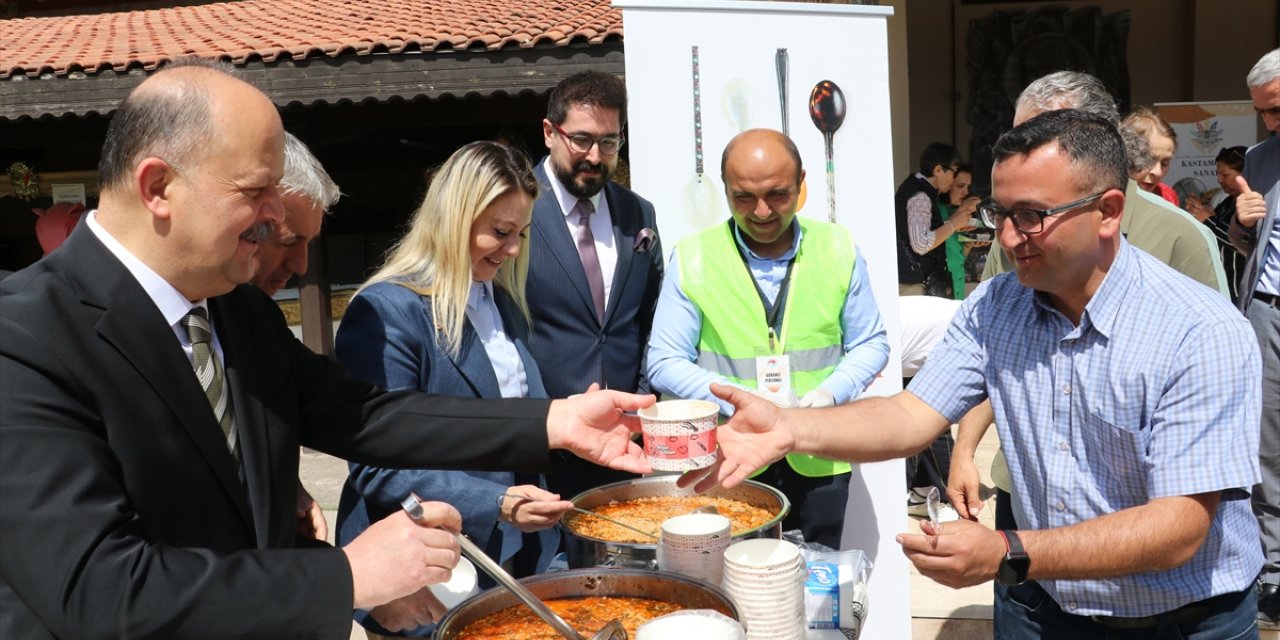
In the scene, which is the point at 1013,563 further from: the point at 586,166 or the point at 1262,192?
the point at 1262,192

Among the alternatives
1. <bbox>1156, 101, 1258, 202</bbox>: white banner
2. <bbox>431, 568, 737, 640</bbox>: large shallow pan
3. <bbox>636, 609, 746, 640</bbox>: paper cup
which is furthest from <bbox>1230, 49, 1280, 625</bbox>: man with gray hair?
<bbox>1156, 101, 1258, 202</bbox>: white banner

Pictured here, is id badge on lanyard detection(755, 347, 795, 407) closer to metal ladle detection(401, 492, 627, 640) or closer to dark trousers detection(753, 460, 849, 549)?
dark trousers detection(753, 460, 849, 549)

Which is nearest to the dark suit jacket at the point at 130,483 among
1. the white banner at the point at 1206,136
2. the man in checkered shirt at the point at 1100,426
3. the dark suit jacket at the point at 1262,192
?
the man in checkered shirt at the point at 1100,426

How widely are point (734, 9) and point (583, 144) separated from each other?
3.20ft

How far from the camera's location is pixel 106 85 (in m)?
8.77

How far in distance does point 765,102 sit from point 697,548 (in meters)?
2.71

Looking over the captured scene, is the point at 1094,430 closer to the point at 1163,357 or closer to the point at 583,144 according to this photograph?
the point at 1163,357

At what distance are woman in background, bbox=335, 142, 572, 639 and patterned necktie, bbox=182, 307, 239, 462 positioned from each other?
830mm

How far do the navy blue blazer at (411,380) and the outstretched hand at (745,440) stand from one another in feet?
1.95

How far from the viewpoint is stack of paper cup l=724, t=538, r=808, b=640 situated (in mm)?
1929

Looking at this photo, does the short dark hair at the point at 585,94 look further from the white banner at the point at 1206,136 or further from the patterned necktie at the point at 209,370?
the white banner at the point at 1206,136

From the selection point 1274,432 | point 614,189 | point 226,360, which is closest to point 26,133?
point 614,189

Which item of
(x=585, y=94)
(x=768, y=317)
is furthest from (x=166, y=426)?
(x=585, y=94)

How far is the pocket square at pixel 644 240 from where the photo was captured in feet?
13.3
